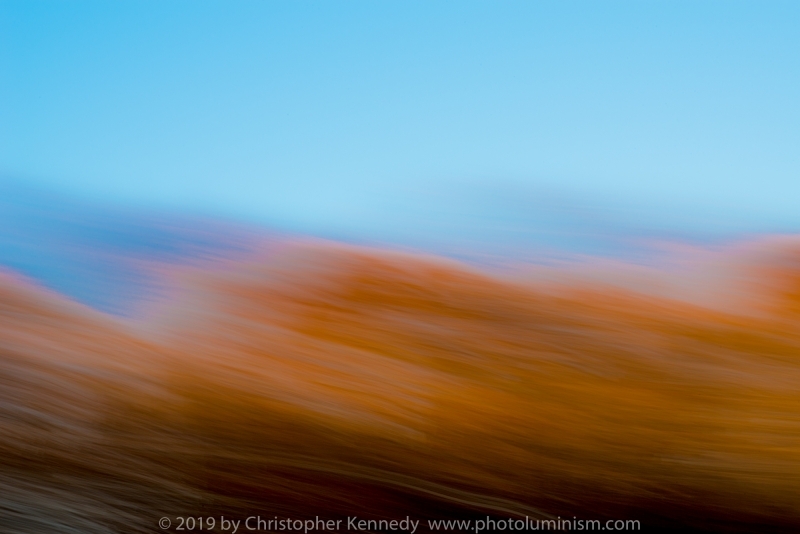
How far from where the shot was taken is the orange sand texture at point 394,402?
1.14 meters

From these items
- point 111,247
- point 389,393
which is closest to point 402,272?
point 389,393

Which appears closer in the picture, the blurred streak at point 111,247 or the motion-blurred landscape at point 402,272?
the motion-blurred landscape at point 402,272

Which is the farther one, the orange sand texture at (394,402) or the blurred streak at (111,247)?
the blurred streak at (111,247)

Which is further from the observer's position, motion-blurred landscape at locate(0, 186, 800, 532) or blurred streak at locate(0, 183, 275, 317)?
blurred streak at locate(0, 183, 275, 317)

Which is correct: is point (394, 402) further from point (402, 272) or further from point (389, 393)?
point (402, 272)

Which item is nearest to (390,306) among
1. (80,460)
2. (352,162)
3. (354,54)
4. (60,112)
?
(352,162)

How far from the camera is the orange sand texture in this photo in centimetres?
114

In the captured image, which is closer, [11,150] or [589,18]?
[589,18]

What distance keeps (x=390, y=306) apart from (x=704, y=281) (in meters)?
0.65

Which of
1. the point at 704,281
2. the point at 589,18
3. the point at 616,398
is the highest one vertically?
the point at 589,18

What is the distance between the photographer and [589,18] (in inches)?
51.4

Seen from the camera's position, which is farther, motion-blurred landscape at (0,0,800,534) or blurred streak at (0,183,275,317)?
blurred streak at (0,183,275,317)

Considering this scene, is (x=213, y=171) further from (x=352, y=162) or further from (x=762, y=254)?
(x=762, y=254)

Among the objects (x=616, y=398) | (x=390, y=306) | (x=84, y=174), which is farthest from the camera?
(x=84, y=174)
